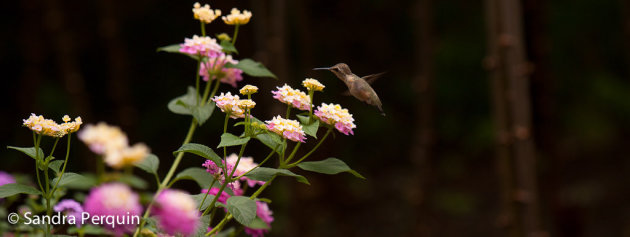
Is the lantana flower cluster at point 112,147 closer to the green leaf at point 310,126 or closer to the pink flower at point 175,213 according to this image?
the pink flower at point 175,213

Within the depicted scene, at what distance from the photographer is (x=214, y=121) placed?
2.77 m

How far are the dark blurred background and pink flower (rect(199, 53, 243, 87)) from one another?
2.72ft

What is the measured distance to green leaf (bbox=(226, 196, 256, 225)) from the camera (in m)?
0.49

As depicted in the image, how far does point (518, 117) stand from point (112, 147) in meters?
1.20

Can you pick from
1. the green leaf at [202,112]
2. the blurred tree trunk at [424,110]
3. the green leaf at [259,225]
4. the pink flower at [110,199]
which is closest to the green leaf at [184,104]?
the green leaf at [202,112]

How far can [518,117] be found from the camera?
1338mm

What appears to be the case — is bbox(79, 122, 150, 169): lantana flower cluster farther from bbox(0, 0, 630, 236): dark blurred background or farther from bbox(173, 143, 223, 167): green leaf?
bbox(0, 0, 630, 236): dark blurred background

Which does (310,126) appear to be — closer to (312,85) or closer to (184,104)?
(312,85)

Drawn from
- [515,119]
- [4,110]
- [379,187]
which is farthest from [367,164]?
[515,119]

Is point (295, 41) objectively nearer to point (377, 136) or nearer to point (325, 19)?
point (325, 19)

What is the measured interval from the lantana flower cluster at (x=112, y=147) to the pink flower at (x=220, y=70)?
1.26 ft

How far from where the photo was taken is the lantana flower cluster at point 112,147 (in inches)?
10.9

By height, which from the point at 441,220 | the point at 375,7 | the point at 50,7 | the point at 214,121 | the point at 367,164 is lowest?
the point at 441,220

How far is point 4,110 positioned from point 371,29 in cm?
207
